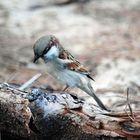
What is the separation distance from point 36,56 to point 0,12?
4806mm

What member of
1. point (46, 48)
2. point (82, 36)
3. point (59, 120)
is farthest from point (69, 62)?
point (82, 36)

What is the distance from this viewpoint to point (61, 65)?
17.5 ft

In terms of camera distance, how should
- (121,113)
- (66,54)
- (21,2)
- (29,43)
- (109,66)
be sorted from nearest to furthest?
(121,113)
(66,54)
(109,66)
(29,43)
(21,2)

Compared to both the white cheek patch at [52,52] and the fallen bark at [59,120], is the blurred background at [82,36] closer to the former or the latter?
the white cheek patch at [52,52]

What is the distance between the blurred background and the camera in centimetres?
706

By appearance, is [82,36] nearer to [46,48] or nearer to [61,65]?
[61,65]

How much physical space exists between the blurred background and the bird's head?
1144 mm

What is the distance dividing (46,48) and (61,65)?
38 centimetres

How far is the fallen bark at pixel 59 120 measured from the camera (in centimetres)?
390

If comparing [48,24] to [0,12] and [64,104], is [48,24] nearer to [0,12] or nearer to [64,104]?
[0,12]

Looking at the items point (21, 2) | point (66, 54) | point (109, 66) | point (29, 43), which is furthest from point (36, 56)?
point (21, 2)

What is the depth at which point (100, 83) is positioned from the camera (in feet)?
22.5

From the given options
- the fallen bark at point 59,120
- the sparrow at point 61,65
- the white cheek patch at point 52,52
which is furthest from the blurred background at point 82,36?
the fallen bark at point 59,120

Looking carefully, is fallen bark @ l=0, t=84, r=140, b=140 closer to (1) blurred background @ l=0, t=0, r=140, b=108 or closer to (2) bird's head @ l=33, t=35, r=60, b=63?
(2) bird's head @ l=33, t=35, r=60, b=63
